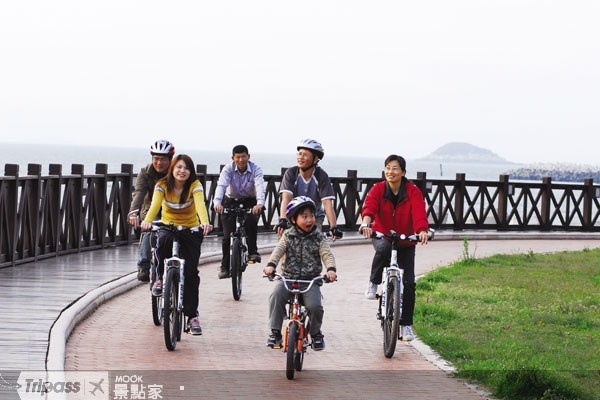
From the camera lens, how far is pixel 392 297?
12.0 meters

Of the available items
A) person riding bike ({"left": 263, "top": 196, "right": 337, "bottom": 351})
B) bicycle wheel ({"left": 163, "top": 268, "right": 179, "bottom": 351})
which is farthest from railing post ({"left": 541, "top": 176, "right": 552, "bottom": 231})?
person riding bike ({"left": 263, "top": 196, "right": 337, "bottom": 351})

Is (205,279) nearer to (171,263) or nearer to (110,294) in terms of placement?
(110,294)

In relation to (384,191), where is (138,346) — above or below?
below

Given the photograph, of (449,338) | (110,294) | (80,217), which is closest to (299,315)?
(449,338)

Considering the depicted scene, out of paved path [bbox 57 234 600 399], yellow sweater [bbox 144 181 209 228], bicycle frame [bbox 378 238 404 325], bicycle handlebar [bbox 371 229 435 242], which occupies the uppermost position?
yellow sweater [bbox 144 181 209 228]

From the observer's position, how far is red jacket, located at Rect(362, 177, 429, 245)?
12.2m

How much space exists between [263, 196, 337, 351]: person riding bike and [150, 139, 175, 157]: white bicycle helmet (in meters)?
2.47

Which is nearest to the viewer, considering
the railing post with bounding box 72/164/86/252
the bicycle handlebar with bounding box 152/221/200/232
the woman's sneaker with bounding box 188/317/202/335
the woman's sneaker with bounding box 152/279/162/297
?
the bicycle handlebar with bounding box 152/221/200/232

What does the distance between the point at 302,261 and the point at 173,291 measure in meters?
1.49

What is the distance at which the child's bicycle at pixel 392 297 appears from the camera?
38.4 feet

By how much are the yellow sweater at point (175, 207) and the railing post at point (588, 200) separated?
24406 mm

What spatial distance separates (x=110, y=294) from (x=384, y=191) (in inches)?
187

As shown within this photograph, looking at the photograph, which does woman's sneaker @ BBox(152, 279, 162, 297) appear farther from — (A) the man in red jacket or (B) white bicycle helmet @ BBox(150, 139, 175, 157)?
(A) the man in red jacket

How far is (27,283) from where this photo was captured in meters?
16.2
